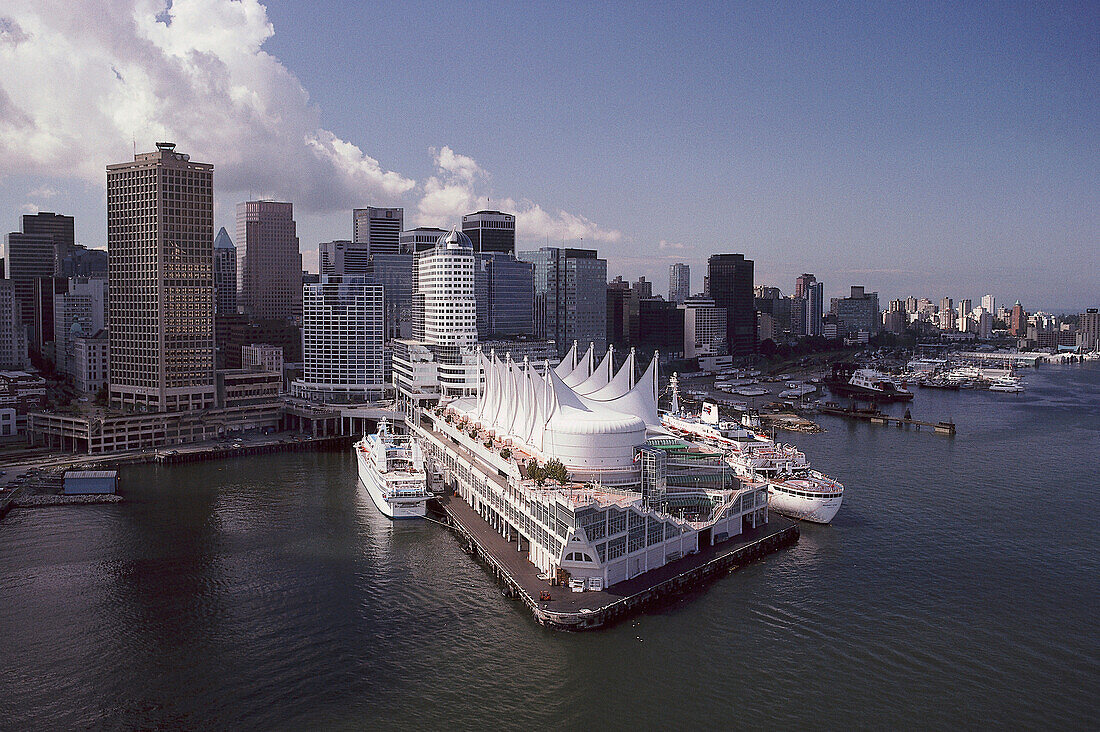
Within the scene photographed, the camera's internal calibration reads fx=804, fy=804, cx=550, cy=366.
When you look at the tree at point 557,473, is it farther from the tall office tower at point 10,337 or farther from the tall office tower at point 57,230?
the tall office tower at point 57,230

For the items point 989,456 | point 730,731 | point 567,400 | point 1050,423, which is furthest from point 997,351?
point 730,731

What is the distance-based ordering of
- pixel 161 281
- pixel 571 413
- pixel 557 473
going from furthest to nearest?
pixel 161 281, pixel 571 413, pixel 557 473

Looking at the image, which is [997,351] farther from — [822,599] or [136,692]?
[136,692]

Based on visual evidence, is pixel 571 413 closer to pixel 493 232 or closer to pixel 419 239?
pixel 493 232

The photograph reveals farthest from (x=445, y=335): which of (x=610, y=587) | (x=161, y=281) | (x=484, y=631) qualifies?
(x=484, y=631)

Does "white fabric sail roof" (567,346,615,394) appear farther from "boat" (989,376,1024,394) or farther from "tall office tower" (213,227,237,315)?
"tall office tower" (213,227,237,315)

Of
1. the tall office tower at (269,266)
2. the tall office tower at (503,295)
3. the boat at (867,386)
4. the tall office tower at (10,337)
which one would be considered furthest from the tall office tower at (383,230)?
the boat at (867,386)
